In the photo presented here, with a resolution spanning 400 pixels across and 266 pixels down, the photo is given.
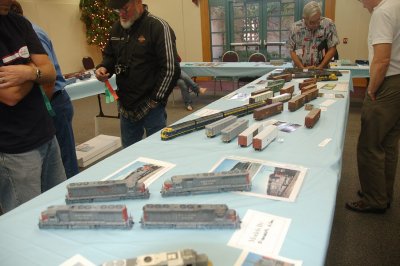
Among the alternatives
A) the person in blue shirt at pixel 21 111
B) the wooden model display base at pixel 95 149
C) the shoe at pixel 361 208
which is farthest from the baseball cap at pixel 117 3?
the shoe at pixel 361 208

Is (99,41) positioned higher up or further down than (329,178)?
higher up

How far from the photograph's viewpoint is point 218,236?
3.18ft

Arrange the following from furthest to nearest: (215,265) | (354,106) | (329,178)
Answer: (354,106) → (329,178) → (215,265)

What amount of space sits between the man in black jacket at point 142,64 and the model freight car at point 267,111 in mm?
589

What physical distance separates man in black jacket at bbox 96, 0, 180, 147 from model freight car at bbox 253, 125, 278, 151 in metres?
0.81

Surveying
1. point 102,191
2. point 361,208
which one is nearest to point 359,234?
point 361,208

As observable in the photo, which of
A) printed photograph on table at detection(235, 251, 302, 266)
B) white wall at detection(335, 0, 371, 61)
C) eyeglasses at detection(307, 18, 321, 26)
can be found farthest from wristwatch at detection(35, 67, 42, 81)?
white wall at detection(335, 0, 371, 61)

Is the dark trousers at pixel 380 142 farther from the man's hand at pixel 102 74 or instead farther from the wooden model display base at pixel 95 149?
the wooden model display base at pixel 95 149

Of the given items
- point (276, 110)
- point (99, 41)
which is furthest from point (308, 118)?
point (99, 41)

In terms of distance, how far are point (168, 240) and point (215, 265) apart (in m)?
0.17

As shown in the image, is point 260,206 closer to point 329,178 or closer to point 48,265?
point 329,178

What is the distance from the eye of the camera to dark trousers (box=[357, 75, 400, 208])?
199 cm

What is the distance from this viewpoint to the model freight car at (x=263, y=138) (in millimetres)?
1574

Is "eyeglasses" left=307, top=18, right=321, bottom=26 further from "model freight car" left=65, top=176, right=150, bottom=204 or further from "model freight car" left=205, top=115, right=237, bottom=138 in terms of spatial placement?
"model freight car" left=65, top=176, right=150, bottom=204
